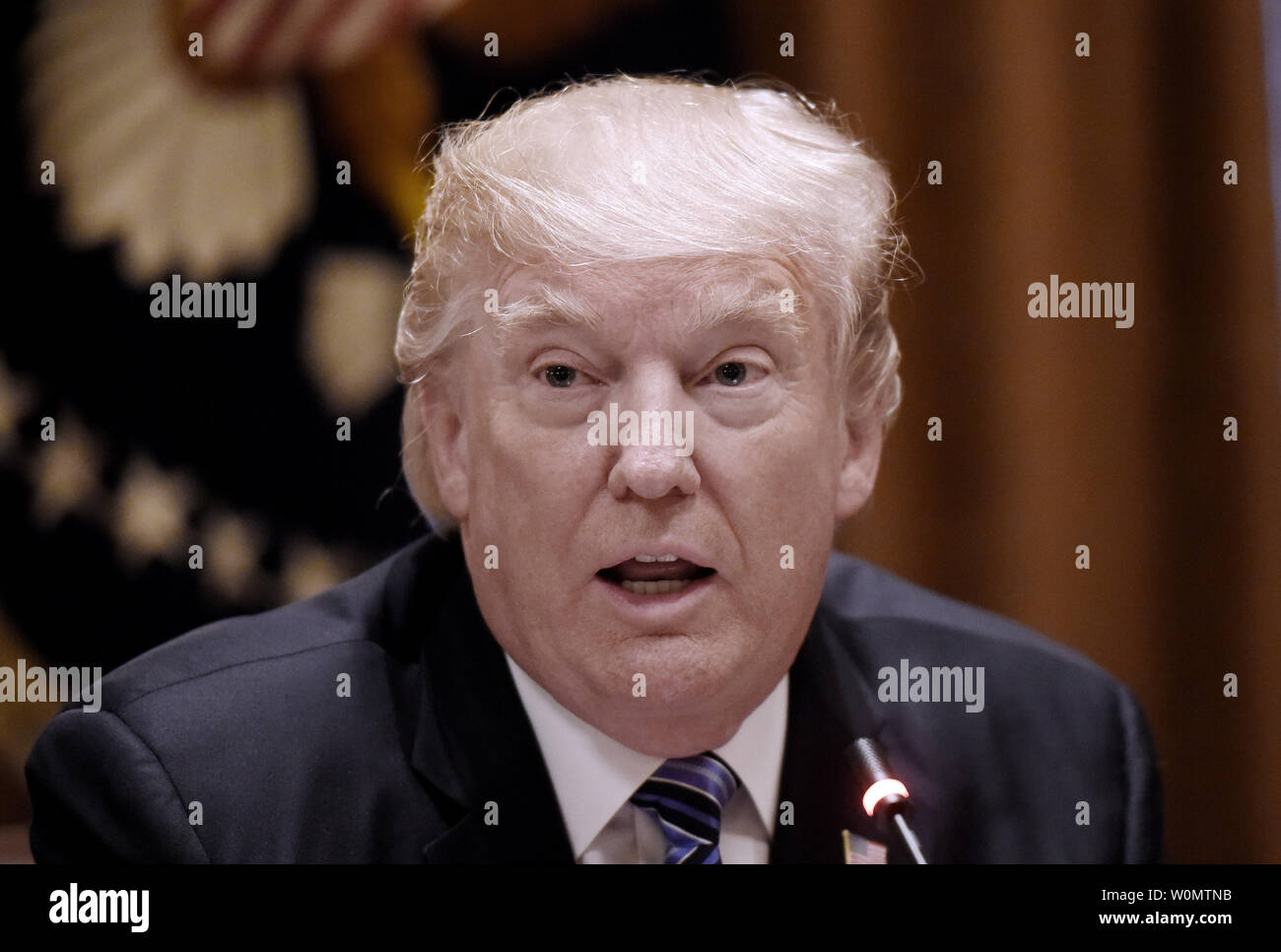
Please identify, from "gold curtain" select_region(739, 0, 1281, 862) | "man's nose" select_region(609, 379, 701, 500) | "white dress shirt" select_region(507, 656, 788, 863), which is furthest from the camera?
"gold curtain" select_region(739, 0, 1281, 862)

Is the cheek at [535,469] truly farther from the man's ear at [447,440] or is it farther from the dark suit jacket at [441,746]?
the dark suit jacket at [441,746]

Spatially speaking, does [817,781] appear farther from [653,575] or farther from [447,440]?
Answer: [447,440]

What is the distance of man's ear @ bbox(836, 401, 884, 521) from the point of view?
5.73 ft

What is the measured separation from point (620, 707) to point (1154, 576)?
33.9 inches

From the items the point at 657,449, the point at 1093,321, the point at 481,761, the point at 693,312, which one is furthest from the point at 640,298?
the point at 1093,321

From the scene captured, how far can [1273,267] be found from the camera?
193 cm

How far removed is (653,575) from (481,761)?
0.34m

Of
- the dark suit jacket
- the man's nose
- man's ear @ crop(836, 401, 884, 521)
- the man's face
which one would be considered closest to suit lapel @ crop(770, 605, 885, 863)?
the dark suit jacket

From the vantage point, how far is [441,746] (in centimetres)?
168

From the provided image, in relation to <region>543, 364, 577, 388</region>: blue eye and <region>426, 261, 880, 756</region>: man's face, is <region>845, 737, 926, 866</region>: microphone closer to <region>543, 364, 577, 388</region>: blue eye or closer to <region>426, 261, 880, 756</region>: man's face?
<region>426, 261, 880, 756</region>: man's face

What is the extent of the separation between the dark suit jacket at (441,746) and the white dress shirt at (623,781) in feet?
0.07

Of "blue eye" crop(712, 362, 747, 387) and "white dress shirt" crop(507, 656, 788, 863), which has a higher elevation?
"blue eye" crop(712, 362, 747, 387)

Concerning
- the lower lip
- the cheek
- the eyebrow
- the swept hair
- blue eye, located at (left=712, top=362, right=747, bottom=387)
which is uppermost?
the swept hair

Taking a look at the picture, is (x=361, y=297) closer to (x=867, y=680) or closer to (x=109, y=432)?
(x=109, y=432)
